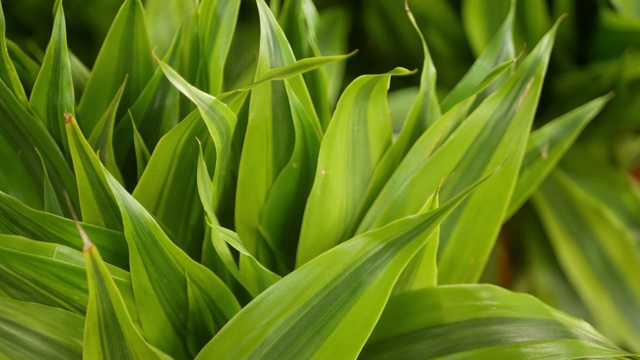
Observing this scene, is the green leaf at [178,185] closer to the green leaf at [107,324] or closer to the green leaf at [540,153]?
the green leaf at [107,324]

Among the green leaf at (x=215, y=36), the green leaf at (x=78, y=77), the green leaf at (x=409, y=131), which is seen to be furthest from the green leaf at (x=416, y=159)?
the green leaf at (x=78, y=77)

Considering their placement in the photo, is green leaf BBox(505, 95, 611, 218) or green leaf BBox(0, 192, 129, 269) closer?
green leaf BBox(0, 192, 129, 269)

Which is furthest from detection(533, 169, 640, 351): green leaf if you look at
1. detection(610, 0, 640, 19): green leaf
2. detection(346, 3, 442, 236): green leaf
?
detection(346, 3, 442, 236): green leaf

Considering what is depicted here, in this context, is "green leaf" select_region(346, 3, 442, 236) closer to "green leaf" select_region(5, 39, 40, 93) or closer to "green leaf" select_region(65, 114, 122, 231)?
"green leaf" select_region(65, 114, 122, 231)

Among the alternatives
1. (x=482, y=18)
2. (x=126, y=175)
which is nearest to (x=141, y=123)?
(x=126, y=175)

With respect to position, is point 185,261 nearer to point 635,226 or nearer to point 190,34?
point 190,34
